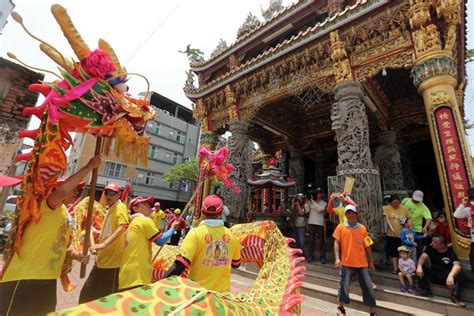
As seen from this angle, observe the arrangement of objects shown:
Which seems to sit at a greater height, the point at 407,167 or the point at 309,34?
the point at 309,34

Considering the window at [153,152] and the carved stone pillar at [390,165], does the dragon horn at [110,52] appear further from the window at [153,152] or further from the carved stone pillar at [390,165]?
the window at [153,152]

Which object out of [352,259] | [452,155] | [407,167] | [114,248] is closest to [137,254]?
[114,248]

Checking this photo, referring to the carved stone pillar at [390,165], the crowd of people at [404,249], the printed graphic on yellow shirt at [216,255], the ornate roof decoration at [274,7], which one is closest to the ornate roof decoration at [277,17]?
the ornate roof decoration at [274,7]

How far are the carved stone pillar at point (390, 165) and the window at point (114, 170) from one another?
2359 centimetres

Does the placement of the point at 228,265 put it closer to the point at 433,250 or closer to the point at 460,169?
the point at 433,250

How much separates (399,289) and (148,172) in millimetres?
26817

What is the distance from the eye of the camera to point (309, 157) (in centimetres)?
1266

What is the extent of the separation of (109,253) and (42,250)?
1.06 m

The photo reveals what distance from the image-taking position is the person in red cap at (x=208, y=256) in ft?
6.38

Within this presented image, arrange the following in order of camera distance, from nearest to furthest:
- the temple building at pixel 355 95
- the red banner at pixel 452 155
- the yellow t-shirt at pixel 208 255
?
the yellow t-shirt at pixel 208 255 < the red banner at pixel 452 155 < the temple building at pixel 355 95

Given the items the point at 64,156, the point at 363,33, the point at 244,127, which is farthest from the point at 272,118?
the point at 64,156

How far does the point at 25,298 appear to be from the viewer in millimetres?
→ 1554

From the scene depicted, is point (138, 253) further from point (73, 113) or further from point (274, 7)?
point (274, 7)

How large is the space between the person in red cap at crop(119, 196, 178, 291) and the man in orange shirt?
2.80 meters
